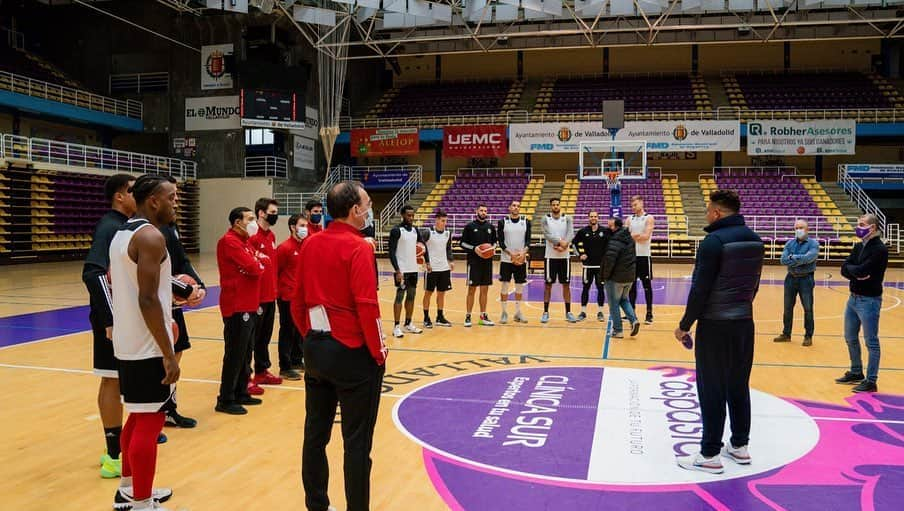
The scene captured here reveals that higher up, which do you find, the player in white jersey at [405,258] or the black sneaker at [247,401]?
the player in white jersey at [405,258]

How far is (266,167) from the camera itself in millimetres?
26828

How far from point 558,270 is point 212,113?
21848mm

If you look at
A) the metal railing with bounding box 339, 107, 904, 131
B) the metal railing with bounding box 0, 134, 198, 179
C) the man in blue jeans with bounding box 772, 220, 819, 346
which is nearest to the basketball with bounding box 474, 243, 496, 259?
the man in blue jeans with bounding box 772, 220, 819, 346

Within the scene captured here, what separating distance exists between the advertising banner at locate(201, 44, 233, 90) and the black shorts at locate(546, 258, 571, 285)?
70.1ft

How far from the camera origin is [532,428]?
4.85 m

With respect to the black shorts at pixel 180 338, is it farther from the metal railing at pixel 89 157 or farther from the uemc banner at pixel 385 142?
the uemc banner at pixel 385 142

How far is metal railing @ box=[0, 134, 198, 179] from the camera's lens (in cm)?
2112

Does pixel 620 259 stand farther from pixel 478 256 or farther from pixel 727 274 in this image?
pixel 727 274

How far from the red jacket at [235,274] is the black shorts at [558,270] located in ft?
18.1

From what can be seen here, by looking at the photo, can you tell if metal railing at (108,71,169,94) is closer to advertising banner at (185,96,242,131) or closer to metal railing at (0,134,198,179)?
advertising banner at (185,96,242,131)

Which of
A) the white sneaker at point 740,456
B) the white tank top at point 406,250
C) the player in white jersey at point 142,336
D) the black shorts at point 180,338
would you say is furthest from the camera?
the white tank top at point 406,250

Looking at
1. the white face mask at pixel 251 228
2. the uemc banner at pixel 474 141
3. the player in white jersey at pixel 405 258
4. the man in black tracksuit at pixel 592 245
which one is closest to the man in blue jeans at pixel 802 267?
the man in black tracksuit at pixel 592 245

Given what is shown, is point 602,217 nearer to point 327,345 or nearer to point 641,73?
point 641,73

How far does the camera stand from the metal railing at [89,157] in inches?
832
